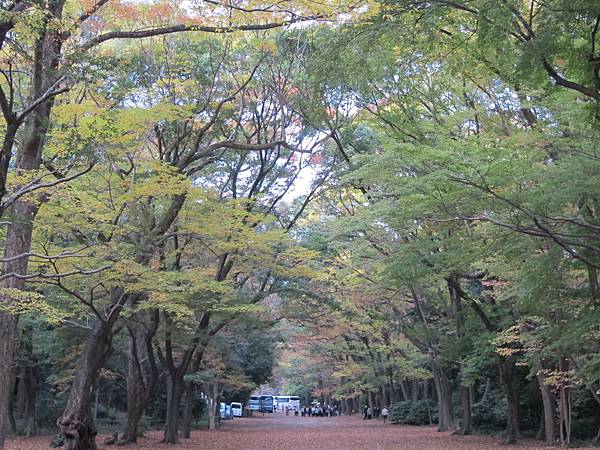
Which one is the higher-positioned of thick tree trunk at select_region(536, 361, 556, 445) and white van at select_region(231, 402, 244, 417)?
thick tree trunk at select_region(536, 361, 556, 445)

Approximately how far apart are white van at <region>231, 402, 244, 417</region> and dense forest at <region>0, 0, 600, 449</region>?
28.1m

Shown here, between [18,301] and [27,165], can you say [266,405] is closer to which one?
[18,301]

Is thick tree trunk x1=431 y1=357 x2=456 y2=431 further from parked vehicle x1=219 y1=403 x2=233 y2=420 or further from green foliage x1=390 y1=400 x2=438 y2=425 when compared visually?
parked vehicle x1=219 y1=403 x2=233 y2=420

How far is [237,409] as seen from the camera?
54.8m

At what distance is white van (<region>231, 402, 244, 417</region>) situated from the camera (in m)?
53.6

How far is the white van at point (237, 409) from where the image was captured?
176 feet

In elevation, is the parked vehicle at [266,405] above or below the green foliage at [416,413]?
below

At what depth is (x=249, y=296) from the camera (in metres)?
20.2

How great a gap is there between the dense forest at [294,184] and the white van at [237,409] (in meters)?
28.1

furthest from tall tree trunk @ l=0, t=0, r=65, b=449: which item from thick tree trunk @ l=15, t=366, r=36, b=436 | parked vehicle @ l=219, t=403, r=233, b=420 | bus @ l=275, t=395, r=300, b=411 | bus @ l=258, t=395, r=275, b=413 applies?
bus @ l=275, t=395, r=300, b=411

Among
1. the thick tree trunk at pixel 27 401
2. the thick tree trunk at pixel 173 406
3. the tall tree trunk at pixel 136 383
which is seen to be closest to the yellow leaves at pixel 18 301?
the tall tree trunk at pixel 136 383

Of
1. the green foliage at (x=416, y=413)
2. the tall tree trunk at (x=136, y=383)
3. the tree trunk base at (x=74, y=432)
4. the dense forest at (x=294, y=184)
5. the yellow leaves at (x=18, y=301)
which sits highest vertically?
the dense forest at (x=294, y=184)

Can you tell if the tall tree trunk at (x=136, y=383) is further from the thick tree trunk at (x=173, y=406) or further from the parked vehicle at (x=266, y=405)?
the parked vehicle at (x=266, y=405)

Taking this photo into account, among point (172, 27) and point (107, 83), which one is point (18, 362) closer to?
point (107, 83)
